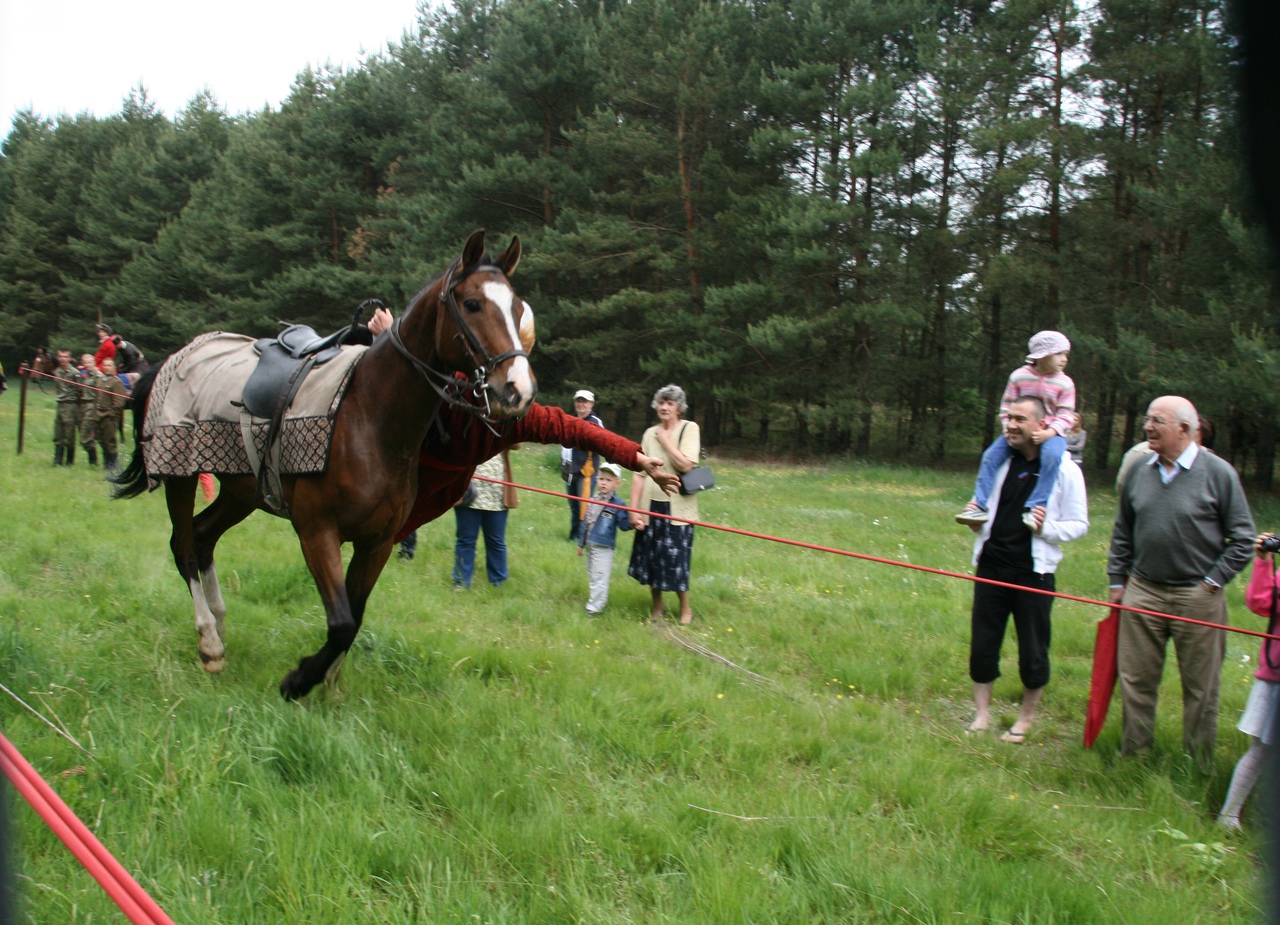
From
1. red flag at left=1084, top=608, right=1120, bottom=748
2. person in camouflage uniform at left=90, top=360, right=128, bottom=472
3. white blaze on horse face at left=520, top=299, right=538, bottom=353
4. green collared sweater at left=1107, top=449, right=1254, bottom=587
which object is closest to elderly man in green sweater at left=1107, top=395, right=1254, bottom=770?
green collared sweater at left=1107, top=449, right=1254, bottom=587

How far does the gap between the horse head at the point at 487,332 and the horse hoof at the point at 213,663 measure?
7.68ft

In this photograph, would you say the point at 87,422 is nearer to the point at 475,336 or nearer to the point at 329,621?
the point at 329,621

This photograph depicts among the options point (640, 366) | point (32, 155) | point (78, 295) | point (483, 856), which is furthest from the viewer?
point (32, 155)

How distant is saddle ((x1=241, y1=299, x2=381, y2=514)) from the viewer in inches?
173

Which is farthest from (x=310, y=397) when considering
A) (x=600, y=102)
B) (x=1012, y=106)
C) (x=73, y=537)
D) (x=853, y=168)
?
(x=600, y=102)

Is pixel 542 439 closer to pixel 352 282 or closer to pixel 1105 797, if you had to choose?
pixel 1105 797

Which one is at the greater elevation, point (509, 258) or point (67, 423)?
point (509, 258)

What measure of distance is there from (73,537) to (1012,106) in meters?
25.3

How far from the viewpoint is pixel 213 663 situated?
190 inches

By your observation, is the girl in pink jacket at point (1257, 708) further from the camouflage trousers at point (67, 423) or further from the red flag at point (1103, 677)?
the camouflage trousers at point (67, 423)

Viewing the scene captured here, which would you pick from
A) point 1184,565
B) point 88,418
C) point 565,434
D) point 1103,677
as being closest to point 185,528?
point 565,434

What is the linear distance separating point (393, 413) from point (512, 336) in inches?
33.9

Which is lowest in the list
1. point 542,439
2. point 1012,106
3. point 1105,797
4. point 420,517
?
point 1105,797

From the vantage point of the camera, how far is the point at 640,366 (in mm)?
28625
